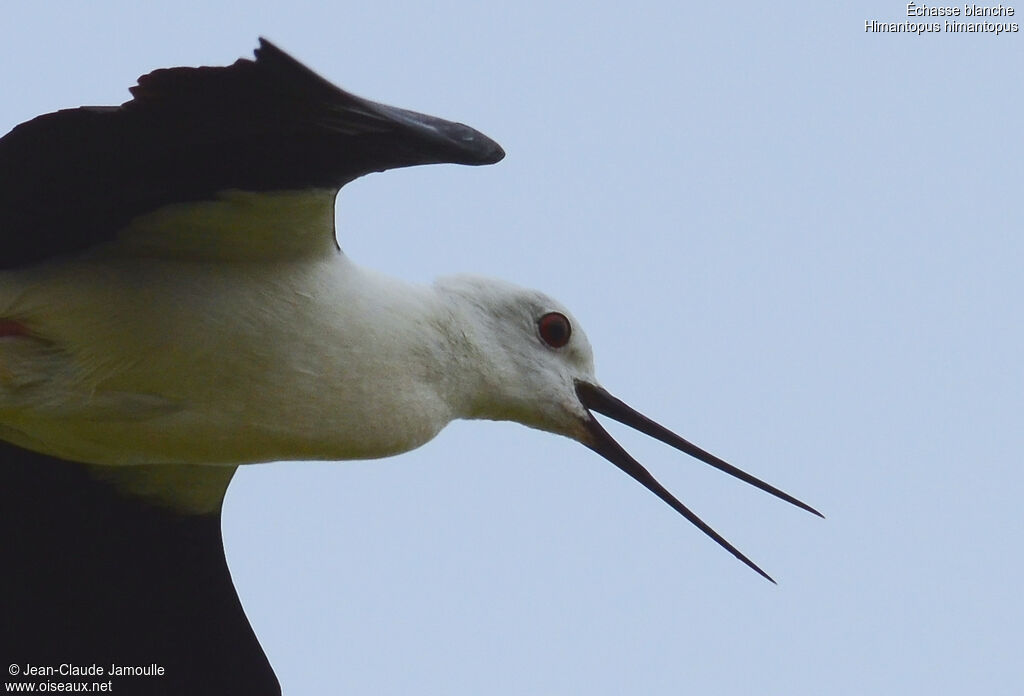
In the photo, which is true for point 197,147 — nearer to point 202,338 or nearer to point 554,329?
point 202,338

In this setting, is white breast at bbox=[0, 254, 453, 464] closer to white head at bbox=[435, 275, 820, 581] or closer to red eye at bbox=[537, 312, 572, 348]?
white head at bbox=[435, 275, 820, 581]

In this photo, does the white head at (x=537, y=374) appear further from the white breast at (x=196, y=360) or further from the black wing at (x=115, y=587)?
the black wing at (x=115, y=587)

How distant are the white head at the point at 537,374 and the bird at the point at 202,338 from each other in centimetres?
1

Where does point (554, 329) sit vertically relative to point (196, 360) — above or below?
below

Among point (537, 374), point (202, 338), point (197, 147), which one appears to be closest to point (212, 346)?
point (202, 338)

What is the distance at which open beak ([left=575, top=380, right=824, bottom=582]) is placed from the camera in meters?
8.15

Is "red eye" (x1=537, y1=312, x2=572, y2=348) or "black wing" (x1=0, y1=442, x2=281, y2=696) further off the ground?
"red eye" (x1=537, y1=312, x2=572, y2=348)

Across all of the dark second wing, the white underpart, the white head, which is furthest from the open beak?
the dark second wing

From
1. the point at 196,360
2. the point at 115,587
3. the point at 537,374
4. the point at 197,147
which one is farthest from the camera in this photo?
the point at 115,587

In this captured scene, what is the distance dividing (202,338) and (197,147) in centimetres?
91

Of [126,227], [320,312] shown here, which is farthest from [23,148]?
[320,312]

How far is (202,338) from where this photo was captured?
696cm

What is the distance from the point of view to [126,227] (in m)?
6.97

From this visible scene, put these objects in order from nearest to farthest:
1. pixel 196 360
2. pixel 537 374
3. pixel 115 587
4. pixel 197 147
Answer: pixel 197 147 < pixel 196 360 < pixel 537 374 < pixel 115 587
